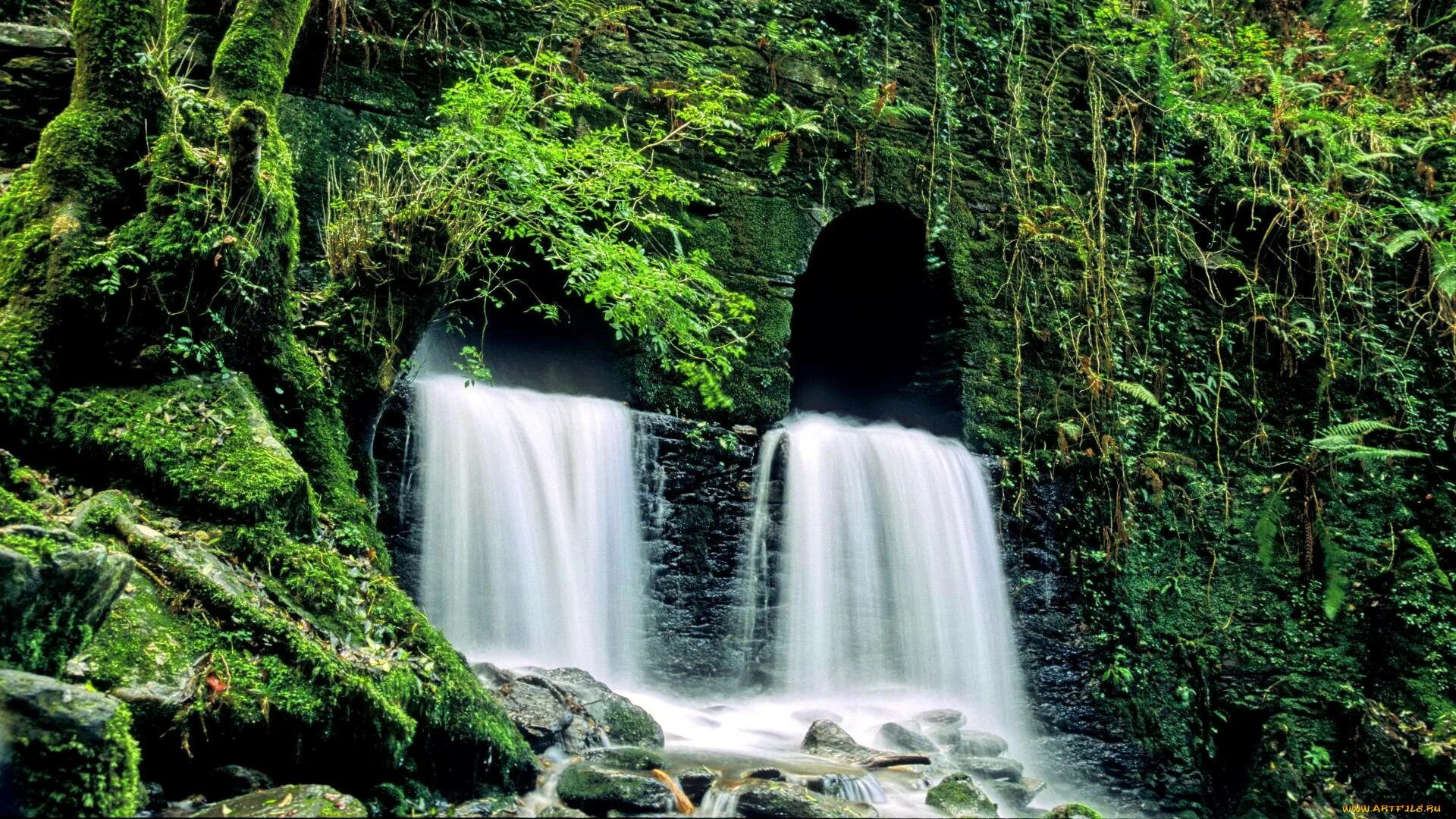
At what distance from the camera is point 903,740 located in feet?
19.0

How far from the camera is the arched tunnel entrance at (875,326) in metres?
8.08

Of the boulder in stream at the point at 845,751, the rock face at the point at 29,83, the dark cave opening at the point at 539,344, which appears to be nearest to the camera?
the rock face at the point at 29,83

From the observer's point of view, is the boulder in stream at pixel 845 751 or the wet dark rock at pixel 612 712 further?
the boulder in stream at pixel 845 751

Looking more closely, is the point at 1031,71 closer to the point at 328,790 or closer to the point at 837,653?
the point at 837,653

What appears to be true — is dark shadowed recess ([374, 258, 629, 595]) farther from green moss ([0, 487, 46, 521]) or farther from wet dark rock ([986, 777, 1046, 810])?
wet dark rock ([986, 777, 1046, 810])

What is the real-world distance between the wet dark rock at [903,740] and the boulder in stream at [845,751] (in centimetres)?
23

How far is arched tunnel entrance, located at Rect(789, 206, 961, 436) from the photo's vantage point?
8.08 m

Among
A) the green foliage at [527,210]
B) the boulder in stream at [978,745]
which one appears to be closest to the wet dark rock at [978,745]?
the boulder in stream at [978,745]

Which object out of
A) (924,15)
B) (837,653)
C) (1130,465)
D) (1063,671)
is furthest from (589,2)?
(1063,671)

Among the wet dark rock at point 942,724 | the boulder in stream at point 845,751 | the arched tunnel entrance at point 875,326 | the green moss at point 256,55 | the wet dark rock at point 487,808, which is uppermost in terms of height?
the green moss at point 256,55

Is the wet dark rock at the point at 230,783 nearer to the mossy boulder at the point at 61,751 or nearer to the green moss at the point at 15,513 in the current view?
the mossy boulder at the point at 61,751

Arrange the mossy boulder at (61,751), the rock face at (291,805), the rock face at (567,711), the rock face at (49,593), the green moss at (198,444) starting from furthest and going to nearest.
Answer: the rock face at (567,711), the green moss at (198,444), the rock face at (291,805), the rock face at (49,593), the mossy boulder at (61,751)

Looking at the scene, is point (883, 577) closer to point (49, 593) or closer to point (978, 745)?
point (978, 745)

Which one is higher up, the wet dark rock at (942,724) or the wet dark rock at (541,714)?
the wet dark rock at (541,714)
